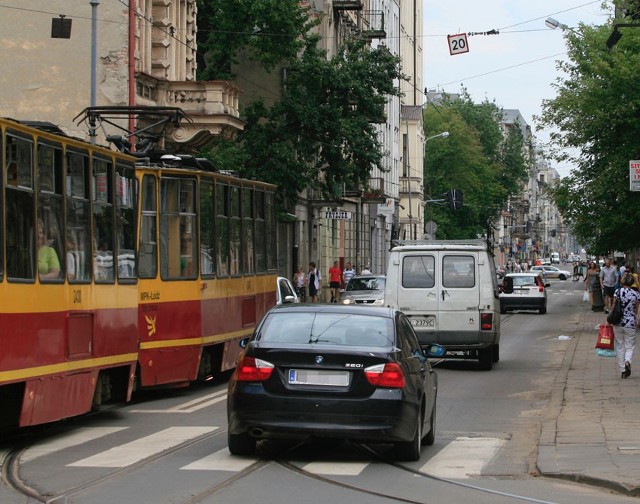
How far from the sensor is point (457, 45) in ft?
141

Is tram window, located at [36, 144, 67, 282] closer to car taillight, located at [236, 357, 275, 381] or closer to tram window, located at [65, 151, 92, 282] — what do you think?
tram window, located at [65, 151, 92, 282]

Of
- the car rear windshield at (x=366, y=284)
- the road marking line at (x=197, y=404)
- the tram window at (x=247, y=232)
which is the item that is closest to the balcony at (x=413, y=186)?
the car rear windshield at (x=366, y=284)

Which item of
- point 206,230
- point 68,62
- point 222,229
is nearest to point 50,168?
point 206,230

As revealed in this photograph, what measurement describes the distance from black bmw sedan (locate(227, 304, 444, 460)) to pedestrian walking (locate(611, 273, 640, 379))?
9.95m

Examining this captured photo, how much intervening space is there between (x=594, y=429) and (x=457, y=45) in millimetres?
29530

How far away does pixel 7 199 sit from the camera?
40.2ft

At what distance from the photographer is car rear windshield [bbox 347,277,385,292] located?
1593 inches

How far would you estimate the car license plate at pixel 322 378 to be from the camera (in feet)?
38.4

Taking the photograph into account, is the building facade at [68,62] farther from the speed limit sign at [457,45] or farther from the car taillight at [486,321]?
the car taillight at [486,321]

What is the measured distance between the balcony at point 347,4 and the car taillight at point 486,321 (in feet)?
132

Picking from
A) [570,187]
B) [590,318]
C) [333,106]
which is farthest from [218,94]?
[590,318]

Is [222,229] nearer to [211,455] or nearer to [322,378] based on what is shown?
[211,455]

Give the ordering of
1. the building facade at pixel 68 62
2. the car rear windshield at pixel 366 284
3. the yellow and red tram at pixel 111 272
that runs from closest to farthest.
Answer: the yellow and red tram at pixel 111 272
the building facade at pixel 68 62
the car rear windshield at pixel 366 284

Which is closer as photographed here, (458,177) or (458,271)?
(458,271)
